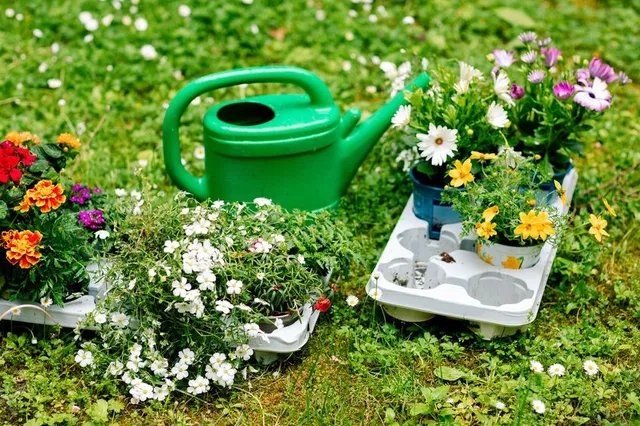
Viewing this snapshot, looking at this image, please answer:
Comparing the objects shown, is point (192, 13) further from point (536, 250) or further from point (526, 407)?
point (526, 407)

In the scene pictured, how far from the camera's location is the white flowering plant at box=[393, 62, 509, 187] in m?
2.47

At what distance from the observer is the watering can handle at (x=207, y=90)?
2.52 metres

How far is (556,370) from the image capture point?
2.19 metres

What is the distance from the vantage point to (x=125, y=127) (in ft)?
11.1

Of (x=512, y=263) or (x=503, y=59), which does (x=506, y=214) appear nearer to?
(x=512, y=263)

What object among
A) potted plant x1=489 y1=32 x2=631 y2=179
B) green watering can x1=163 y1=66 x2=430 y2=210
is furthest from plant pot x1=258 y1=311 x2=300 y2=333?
potted plant x1=489 y1=32 x2=631 y2=179

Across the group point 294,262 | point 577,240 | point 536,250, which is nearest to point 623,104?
point 577,240

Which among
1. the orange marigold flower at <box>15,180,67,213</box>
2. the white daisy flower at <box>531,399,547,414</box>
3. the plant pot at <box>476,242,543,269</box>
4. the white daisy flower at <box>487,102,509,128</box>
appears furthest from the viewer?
the white daisy flower at <box>487,102,509,128</box>

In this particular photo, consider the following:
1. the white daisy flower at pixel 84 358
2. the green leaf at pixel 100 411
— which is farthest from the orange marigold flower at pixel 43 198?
the green leaf at pixel 100 411

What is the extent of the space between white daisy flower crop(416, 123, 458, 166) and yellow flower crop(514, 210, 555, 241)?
310 millimetres

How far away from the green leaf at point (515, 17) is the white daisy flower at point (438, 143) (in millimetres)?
1835

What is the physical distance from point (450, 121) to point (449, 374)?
29.0 inches

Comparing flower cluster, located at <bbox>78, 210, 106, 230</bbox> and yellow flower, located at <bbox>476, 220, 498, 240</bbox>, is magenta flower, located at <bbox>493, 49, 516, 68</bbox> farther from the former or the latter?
flower cluster, located at <bbox>78, 210, 106, 230</bbox>

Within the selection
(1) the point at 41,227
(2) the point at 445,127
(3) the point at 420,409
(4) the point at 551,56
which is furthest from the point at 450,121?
(1) the point at 41,227
